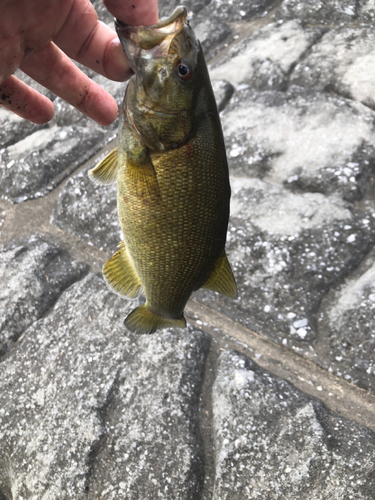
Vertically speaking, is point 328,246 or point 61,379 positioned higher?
point 61,379

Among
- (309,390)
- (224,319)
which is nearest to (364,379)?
(309,390)

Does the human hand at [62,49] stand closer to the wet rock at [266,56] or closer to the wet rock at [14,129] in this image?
the wet rock at [14,129]

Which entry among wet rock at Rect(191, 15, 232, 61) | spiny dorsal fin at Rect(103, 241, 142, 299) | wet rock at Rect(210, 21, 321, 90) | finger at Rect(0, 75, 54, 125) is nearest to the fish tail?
spiny dorsal fin at Rect(103, 241, 142, 299)

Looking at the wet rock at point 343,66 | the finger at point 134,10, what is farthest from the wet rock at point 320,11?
the finger at point 134,10

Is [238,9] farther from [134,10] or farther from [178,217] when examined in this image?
[178,217]

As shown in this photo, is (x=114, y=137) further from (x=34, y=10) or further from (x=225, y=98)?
(x=34, y=10)

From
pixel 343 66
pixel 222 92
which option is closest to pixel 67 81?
pixel 222 92
